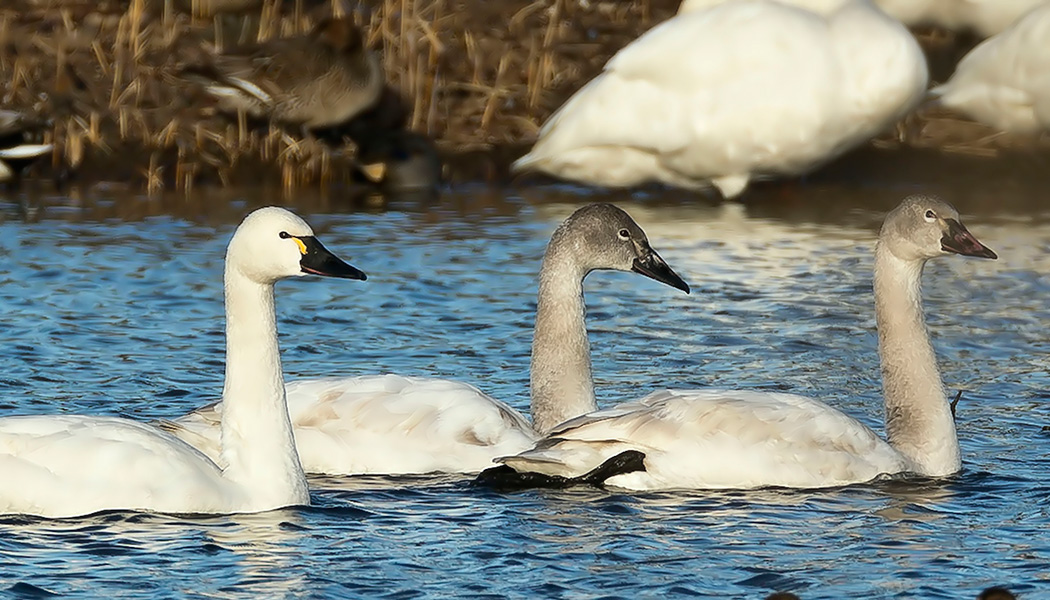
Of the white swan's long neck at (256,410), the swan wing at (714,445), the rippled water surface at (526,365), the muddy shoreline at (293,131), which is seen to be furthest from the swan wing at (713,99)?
the white swan's long neck at (256,410)

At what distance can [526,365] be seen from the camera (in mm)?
9945

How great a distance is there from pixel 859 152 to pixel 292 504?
10771mm

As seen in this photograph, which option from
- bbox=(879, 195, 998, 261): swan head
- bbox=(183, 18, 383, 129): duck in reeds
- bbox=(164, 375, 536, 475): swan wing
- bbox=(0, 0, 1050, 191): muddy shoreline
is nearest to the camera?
bbox=(164, 375, 536, 475): swan wing

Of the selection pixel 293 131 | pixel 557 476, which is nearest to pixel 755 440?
pixel 557 476

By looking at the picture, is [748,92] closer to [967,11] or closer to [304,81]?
[304,81]

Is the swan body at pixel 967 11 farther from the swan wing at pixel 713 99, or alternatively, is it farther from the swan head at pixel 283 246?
the swan head at pixel 283 246

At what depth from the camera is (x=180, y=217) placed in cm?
1417

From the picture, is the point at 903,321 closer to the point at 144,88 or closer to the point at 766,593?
the point at 766,593

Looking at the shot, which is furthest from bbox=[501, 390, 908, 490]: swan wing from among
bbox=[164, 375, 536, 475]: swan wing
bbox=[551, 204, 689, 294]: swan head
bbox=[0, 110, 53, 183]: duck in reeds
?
bbox=[0, 110, 53, 183]: duck in reeds

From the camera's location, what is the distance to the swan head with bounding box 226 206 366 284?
6.96 metres

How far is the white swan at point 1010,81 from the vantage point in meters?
16.0

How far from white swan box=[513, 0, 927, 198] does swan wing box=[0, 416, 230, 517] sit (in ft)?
27.5

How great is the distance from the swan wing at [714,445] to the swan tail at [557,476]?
4 cm

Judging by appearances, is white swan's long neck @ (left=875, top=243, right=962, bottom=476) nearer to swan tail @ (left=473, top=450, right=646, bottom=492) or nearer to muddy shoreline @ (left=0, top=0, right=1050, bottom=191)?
swan tail @ (left=473, top=450, right=646, bottom=492)
